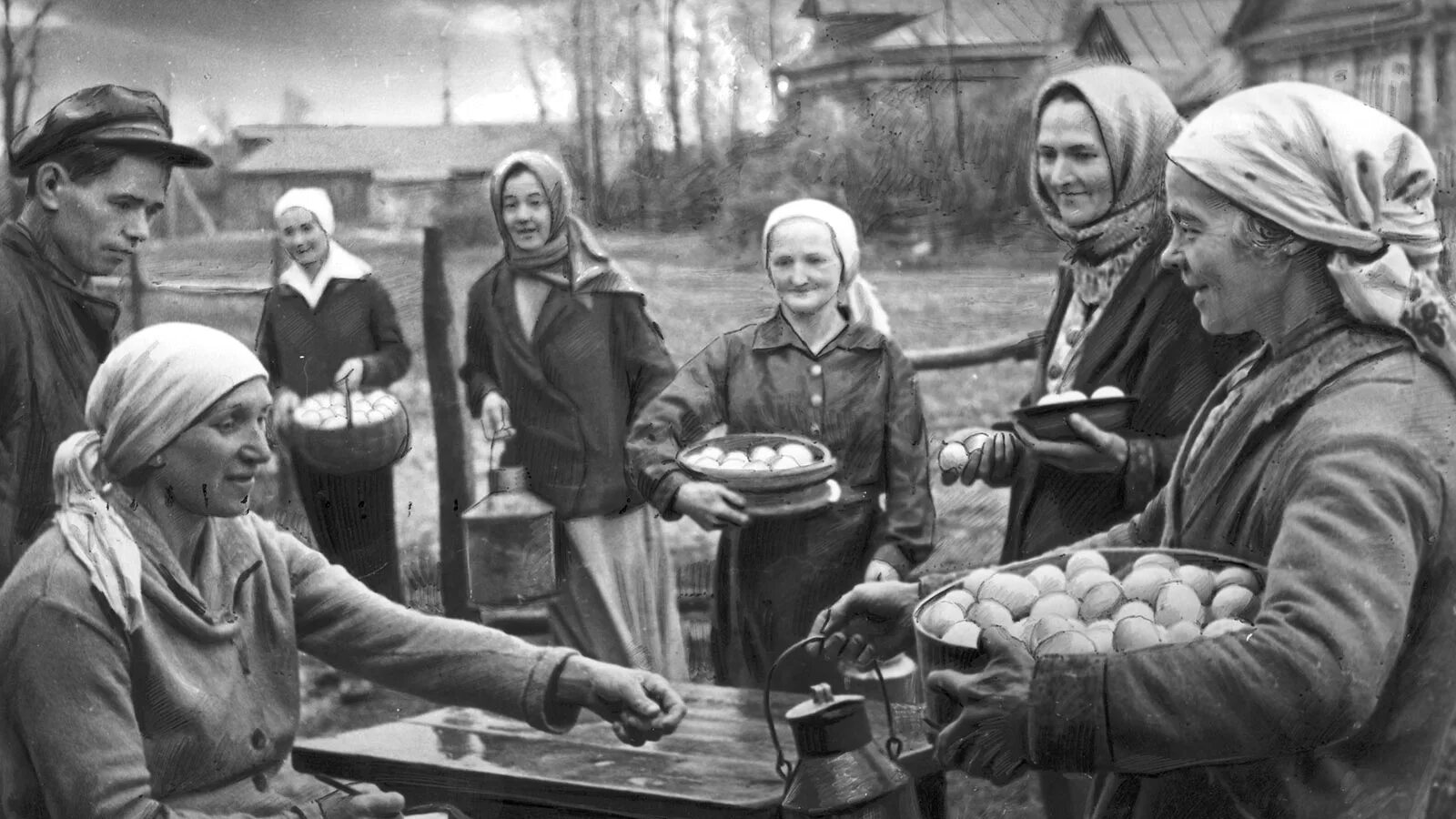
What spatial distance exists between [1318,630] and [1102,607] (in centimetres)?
47

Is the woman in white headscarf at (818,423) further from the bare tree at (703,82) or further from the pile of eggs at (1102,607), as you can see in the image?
the pile of eggs at (1102,607)

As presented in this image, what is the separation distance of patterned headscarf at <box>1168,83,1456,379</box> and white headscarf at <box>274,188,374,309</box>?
7.59 ft

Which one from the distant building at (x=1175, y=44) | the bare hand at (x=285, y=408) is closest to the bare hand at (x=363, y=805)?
the bare hand at (x=285, y=408)

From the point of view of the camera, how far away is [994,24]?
4.06 metres

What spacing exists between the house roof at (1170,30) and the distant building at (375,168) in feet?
5.00

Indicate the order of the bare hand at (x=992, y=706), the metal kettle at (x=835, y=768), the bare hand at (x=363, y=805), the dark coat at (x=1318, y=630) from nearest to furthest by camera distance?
the dark coat at (x=1318, y=630), the bare hand at (x=992, y=706), the metal kettle at (x=835, y=768), the bare hand at (x=363, y=805)

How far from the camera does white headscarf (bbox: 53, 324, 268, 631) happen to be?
3.66 m

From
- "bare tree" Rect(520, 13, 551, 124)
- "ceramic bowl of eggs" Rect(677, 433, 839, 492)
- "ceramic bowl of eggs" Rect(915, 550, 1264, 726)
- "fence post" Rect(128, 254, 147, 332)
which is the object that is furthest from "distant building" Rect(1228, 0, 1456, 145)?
"fence post" Rect(128, 254, 147, 332)

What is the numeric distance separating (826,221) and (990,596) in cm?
119

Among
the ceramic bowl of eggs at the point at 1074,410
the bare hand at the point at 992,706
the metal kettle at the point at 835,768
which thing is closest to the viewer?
the bare hand at the point at 992,706

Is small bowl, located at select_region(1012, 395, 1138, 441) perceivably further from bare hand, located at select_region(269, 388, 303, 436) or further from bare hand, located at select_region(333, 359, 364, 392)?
bare hand, located at select_region(269, 388, 303, 436)

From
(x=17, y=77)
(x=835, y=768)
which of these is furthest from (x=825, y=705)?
(x=17, y=77)

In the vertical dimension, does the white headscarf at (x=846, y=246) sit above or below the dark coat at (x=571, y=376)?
above

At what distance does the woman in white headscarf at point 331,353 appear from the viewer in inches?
174
